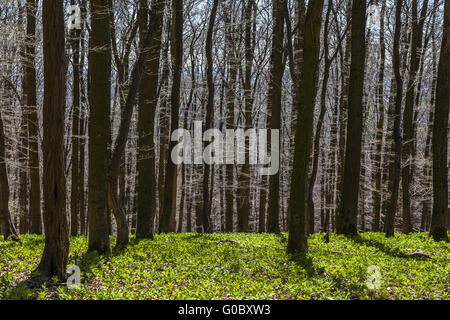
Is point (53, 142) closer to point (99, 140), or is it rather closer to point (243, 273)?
point (99, 140)

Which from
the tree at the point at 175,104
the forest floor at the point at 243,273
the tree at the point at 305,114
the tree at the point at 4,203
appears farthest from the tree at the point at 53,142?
the tree at the point at 175,104

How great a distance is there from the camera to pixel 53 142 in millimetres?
6398

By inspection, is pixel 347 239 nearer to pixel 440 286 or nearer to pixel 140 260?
pixel 440 286

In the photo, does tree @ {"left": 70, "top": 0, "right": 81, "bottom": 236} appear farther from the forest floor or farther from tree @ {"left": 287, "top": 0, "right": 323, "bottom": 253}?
tree @ {"left": 287, "top": 0, "right": 323, "bottom": 253}

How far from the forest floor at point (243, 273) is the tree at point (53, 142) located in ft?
2.00

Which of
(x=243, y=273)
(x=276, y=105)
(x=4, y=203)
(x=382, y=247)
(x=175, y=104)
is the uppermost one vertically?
(x=276, y=105)

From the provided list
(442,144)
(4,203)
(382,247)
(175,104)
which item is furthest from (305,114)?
(4,203)

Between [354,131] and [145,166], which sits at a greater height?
[354,131]

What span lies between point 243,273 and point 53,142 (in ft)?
13.3

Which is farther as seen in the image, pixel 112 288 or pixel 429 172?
pixel 429 172
